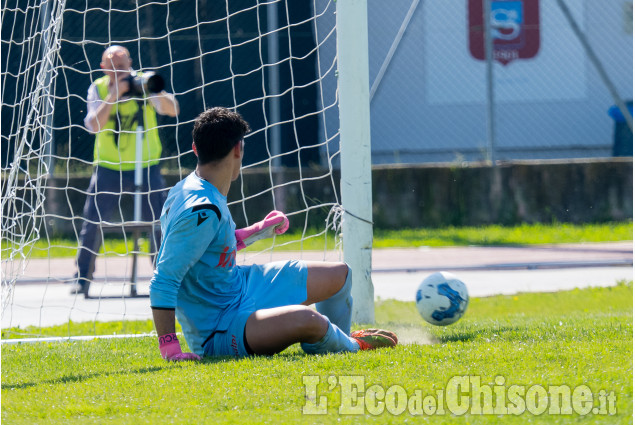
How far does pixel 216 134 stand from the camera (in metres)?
3.93

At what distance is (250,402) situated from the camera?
305 centimetres

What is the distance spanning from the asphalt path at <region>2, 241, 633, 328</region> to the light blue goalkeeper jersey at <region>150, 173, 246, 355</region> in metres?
1.87

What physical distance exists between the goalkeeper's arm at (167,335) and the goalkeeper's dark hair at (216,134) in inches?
27.4

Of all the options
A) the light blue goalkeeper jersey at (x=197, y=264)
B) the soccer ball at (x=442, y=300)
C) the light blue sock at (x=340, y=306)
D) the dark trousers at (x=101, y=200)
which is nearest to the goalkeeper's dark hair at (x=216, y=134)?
the light blue goalkeeper jersey at (x=197, y=264)

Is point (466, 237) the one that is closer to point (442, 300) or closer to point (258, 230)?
point (442, 300)

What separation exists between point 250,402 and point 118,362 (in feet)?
4.33

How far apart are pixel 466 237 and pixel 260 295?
717cm

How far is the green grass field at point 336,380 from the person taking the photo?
2.90 metres

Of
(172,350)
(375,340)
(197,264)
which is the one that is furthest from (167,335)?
(375,340)

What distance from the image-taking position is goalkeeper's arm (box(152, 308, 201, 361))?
3748 millimetres

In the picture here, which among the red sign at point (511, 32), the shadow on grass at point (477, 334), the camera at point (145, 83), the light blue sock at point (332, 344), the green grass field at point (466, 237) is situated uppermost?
the red sign at point (511, 32)

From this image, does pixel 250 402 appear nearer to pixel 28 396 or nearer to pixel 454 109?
pixel 28 396

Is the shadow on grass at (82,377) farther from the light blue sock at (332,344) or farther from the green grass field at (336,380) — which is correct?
the light blue sock at (332,344)

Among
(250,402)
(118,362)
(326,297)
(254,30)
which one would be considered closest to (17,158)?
(118,362)
